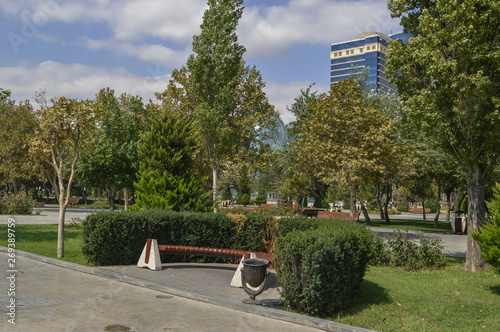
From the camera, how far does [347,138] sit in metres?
21.1

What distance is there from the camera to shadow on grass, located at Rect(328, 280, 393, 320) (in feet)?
24.3

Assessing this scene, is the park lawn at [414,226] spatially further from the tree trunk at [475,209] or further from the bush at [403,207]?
the bush at [403,207]

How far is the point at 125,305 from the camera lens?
7.67 metres

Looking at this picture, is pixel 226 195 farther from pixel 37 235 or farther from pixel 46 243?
pixel 46 243

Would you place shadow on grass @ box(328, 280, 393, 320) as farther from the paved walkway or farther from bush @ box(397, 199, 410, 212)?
bush @ box(397, 199, 410, 212)

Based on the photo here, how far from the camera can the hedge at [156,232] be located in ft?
36.8

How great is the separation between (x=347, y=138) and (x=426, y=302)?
13770mm

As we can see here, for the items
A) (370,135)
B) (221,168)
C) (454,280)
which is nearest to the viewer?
(454,280)

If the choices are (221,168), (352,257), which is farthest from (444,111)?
(221,168)

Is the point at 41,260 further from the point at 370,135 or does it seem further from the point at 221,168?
the point at 221,168

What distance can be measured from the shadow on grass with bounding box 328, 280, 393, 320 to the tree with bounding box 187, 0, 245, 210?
52.4 ft

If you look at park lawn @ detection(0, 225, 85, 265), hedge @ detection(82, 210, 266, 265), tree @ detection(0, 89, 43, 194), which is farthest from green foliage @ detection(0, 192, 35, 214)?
hedge @ detection(82, 210, 266, 265)

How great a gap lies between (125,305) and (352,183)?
595 inches

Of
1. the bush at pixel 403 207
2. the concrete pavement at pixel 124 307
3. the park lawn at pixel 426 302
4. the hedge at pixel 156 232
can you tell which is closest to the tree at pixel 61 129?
the hedge at pixel 156 232
